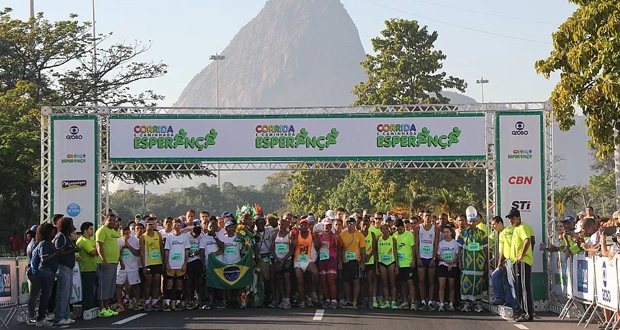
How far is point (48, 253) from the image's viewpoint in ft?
48.3

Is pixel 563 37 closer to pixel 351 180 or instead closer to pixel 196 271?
pixel 196 271

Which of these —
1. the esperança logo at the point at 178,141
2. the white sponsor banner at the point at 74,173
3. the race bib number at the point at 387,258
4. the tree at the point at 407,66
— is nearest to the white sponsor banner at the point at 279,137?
the esperança logo at the point at 178,141

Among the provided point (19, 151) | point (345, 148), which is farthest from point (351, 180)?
point (345, 148)

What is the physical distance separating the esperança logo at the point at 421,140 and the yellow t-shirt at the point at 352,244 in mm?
2585

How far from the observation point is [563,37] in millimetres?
18875

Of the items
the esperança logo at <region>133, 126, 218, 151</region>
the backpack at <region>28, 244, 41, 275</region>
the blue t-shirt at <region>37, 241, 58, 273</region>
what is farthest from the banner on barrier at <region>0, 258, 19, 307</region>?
the esperança logo at <region>133, 126, 218, 151</region>

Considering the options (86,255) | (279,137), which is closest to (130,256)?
(86,255)

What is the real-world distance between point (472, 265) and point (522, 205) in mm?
2007

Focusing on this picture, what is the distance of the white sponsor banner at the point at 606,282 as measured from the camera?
1320cm

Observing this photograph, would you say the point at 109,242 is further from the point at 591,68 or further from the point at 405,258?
the point at 591,68

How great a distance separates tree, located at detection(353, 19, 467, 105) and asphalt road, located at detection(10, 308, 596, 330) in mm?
30135

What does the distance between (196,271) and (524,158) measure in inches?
284

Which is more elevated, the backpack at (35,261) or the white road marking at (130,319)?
the backpack at (35,261)

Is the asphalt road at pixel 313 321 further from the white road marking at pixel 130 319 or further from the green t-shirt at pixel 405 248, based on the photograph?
the green t-shirt at pixel 405 248
